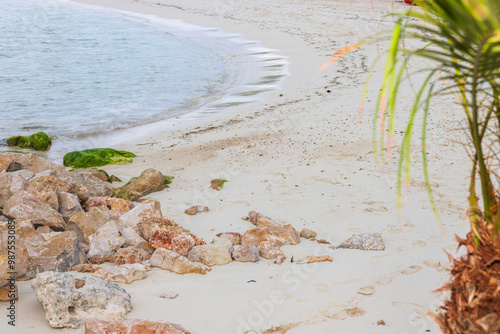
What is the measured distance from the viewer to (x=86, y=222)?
542cm

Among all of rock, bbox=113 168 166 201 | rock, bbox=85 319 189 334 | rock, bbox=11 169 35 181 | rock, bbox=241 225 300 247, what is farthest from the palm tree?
rock, bbox=11 169 35 181

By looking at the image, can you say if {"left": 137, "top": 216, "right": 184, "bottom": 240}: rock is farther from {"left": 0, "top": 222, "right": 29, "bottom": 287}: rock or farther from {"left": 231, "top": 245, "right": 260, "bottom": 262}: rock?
{"left": 0, "top": 222, "right": 29, "bottom": 287}: rock

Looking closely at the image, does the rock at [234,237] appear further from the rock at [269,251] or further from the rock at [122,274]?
the rock at [122,274]

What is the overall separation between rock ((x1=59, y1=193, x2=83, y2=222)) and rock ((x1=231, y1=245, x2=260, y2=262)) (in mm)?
2118

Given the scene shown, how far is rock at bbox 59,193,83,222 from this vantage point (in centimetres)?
581

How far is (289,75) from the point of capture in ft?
48.8

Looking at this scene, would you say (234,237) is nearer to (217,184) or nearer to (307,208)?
(307,208)

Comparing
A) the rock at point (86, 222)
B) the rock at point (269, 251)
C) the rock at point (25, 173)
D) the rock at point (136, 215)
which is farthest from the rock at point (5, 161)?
the rock at point (269, 251)

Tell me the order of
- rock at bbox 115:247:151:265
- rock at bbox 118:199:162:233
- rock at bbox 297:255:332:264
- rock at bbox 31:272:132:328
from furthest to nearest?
rock at bbox 118:199:162:233, rock at bbox 115:247:151:265, rock at bbox 297:255:332:264, rock at bbox 31:272:132:328

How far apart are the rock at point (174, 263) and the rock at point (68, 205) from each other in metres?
1.65

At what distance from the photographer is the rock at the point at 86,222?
5352mm

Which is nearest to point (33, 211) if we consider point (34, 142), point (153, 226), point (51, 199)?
point (51, 199)

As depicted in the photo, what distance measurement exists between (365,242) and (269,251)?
0.91m

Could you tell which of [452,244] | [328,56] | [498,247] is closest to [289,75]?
[328,56]
